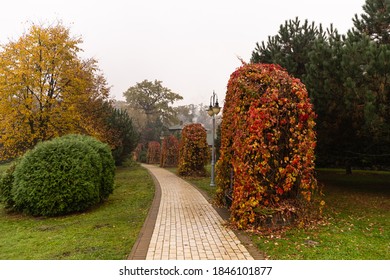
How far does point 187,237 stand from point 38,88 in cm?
1150

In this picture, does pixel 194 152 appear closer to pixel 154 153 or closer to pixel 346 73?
pixel 346 73

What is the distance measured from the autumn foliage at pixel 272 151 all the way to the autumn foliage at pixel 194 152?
11.7 metres

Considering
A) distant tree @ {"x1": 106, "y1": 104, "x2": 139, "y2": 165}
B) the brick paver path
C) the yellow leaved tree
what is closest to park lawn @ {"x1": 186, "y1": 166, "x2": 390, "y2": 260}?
the brick paver path

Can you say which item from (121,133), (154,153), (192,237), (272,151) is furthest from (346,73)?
(154,153)

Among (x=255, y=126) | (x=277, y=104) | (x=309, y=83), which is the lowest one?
(x=255, y=126)

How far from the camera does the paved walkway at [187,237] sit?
4711 millimetres

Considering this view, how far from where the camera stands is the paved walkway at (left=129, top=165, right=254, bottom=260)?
185 inches

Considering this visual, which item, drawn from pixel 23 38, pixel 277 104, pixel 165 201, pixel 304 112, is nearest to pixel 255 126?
pixel 277 104

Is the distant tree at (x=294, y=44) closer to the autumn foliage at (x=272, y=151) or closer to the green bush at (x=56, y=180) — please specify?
the autumn foliage at (x=272, y=151)

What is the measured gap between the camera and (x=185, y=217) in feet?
24.2

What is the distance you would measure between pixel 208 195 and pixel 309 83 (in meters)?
5.61

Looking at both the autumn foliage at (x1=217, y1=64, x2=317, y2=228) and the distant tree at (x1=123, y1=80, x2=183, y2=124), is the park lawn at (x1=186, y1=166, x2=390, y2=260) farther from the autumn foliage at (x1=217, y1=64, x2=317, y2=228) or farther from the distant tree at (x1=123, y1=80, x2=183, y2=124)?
the distant tree at (x1=123, y1=80, x2=183, y2=124)

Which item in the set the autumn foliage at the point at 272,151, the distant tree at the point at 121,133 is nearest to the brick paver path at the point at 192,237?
the autumn foliage at the point at 272,151
